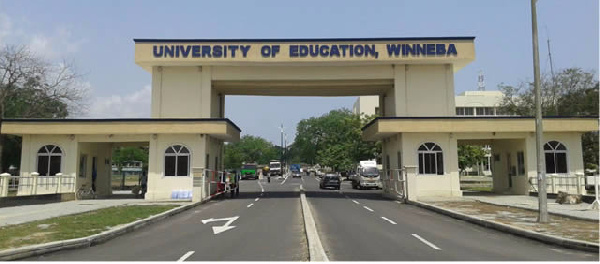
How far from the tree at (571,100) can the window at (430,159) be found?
22450 mm

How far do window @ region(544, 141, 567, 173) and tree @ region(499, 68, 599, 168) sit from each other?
691 inches

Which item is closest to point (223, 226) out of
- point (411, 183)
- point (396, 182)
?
point (411, 183)

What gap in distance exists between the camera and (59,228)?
44.4 ft

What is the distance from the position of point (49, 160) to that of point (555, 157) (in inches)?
1181

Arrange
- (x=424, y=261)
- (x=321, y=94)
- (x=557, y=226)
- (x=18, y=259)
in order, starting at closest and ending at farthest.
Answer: (x=424, y=261)
(x=18, y=259)
(x=557, y=226)
(x=321, y=94)

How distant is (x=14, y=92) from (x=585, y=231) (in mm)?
43487

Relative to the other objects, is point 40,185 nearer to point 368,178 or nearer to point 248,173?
point 368,178

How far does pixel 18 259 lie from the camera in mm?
9570

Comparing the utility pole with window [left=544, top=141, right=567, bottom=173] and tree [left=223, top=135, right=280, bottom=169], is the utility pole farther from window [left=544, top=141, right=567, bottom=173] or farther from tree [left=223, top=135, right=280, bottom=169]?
tree [left=223, top=135, right=280, bottom=169]

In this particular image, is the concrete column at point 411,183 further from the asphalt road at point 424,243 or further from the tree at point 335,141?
the tree at point 335,141

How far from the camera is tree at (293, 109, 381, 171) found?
66.2 metres

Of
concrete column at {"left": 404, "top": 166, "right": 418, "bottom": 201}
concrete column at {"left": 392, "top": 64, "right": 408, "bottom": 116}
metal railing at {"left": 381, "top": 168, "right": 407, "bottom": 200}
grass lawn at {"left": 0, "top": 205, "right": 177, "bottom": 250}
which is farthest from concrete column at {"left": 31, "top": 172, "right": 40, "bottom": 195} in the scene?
concrete column at {"left": 392, "top": 64, "right": 408, "bottom": 116}

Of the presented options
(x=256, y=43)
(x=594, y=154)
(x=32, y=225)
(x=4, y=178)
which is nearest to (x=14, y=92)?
(x=4, y=178)

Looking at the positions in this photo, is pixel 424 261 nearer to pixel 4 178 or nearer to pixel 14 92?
pixel 4 178
